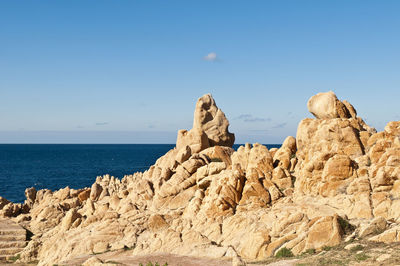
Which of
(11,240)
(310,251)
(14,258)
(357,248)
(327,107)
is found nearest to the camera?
(357,248)

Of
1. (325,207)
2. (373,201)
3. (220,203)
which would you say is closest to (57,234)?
(220,203)

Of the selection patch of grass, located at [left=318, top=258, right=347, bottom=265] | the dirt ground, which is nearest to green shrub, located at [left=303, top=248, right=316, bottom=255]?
the dirt ground

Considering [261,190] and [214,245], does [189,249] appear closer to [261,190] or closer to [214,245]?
[214,245]

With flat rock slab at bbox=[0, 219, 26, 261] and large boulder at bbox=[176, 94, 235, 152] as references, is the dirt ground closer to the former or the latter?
flat rock slab at bbox=[0, 219, 26, 261]

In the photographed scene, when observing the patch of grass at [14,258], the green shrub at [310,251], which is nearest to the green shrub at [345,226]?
the green shrub at [310,251]

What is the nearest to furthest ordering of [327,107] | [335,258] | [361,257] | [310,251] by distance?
[361,257] → [335,258] → [310,251] → [327,107]

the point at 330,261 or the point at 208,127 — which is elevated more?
the point at 208,127

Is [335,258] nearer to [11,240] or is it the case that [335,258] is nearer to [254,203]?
[254,203]

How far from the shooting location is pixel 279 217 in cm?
3753

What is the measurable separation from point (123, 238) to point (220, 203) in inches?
443

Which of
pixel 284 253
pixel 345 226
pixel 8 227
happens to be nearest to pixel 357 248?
pixel 345 226

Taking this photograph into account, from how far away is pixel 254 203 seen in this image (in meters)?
42.9

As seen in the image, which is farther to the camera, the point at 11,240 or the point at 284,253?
the point at 11,240

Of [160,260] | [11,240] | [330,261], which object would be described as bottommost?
[11,240]
